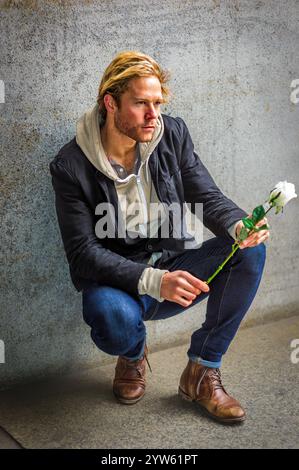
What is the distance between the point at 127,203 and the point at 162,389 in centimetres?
76

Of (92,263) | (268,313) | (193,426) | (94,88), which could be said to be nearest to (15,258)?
(92,263)

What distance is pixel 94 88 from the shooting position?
331 cm

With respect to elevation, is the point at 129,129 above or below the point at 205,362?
above

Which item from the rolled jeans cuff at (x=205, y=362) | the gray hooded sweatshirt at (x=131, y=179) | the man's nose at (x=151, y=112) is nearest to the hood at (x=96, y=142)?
the gray hooded sweatshirt at (x=131, y=179)

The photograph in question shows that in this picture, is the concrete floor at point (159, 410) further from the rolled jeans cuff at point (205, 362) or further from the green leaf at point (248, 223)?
the green leaf at point (248, 223)

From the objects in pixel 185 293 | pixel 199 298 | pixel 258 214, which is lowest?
pixel 199 298

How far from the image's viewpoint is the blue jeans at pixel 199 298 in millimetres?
2953

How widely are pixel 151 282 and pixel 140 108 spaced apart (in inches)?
24.8

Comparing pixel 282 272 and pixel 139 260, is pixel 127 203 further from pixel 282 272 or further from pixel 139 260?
pixel 282 272

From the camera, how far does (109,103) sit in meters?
3.06

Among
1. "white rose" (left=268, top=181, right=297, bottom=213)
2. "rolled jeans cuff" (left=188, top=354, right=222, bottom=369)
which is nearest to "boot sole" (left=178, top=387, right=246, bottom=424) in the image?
"rolled jeans cuff" (left=188, top=354, right=222, bottom=369)

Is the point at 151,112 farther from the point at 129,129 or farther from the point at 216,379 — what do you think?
the point at 216,379

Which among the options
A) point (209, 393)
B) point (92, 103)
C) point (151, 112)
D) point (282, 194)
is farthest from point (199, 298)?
Result: point (92, 103)

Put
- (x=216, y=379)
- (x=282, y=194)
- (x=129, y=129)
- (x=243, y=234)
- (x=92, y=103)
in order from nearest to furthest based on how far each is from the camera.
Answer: (x=282, y=194) < (x=243, y=234) < (x=129, y=129) < (x=216, y=379) < (x=92, y=103)
